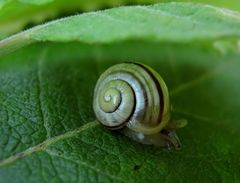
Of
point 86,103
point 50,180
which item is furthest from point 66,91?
point 50,180

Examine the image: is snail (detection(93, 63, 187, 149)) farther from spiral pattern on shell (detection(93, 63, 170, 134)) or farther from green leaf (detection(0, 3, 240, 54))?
green leaf (detection(0, 3, 240, 54))

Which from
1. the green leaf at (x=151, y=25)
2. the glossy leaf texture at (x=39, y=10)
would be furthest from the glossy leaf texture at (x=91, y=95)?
the glossy leaf texture at (x=39, y=10)

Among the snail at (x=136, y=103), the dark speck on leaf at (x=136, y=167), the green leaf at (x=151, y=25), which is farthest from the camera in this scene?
the snail at (x=136, y=103)

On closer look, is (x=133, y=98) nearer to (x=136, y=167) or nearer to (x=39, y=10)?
(x=136, y=167)

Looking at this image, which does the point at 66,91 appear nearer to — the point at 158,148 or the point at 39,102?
the point at 39,102

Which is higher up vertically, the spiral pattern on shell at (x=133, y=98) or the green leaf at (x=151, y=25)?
the green leaf at (x=151, y=25)

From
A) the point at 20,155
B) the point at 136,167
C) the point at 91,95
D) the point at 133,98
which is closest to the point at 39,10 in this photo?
the point at 91,95

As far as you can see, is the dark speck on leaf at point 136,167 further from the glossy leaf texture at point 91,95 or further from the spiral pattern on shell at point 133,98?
the spiral pattern on shell at point 133,98
